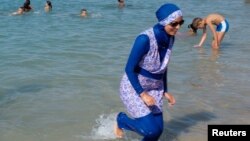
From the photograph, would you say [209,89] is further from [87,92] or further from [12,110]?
[12,110]

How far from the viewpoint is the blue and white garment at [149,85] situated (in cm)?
434

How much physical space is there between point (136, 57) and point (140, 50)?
8 centimetres

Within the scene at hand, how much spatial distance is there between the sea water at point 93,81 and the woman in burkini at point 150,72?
998 millimetres

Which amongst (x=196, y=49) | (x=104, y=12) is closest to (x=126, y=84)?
(x=196, y=49)

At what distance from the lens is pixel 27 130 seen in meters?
5.72

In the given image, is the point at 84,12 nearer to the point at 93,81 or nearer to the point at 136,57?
the point at 93,81

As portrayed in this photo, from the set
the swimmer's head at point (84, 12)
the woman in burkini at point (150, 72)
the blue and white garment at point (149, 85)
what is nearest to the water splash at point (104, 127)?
the woman in burkini at point (150, 72)

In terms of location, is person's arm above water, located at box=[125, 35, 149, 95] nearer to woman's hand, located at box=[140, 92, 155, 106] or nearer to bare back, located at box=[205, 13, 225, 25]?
woman's hand, located at box=[140, 92, 155, 106]

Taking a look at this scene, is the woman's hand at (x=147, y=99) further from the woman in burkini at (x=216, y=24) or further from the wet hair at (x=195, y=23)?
the wet hair at (x=195, y=23)

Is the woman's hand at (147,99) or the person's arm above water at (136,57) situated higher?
the person's arm above water at (136,57)

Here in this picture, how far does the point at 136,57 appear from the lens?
4234 millimetres

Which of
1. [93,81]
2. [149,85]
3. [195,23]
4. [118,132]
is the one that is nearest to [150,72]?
[149,85]

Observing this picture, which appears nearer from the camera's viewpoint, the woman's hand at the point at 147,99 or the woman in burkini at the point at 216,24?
the woman's hand at the point at 147,99

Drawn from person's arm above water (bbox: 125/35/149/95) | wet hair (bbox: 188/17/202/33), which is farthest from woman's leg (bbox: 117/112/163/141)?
wet hair (bbox: 188/17/202/33)
